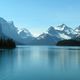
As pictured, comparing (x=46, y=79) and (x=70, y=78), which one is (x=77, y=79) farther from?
(x=46, y=79)

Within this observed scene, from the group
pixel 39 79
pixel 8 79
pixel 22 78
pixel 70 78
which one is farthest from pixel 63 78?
pixel 8 79

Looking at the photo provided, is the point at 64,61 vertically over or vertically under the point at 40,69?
over

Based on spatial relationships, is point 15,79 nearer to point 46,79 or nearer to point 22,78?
point 22,78

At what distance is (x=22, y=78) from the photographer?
Answer: 42375 mm

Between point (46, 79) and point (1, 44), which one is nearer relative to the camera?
point (46, 79)

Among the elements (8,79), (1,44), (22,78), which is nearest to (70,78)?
(22,78)

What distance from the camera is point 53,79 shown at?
1634 inches

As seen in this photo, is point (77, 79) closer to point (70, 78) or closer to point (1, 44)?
point (70, 78)

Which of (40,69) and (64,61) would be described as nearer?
(40,69)

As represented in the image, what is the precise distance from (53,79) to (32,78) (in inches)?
167

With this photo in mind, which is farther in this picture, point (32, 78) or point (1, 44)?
point (1, 44)

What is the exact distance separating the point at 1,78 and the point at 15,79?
2.77 meters

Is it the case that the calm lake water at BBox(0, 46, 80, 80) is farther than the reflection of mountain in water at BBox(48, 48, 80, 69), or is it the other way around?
the reflection of mountain in water at BBox(48, 48, 80, 69)

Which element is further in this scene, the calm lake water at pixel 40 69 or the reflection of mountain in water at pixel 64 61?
the reflection of mountain in water at pixel 64 61
